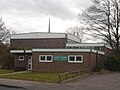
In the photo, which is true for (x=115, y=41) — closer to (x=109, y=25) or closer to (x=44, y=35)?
(x=109, y=25)

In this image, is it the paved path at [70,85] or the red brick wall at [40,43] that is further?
the red brick wall at [40,43]

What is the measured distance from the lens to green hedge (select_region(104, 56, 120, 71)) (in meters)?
42.0

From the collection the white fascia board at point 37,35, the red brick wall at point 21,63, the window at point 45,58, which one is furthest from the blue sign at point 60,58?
the white fascia board at point 37,35

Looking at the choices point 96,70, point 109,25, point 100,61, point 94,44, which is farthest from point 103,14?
point 96,70

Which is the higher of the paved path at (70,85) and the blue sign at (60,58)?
the blue sign at (60,58)

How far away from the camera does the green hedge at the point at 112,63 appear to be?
42.0 meters

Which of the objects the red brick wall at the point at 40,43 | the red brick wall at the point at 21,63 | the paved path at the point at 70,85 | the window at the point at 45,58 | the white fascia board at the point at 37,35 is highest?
the white fascia board at the point at 37,35

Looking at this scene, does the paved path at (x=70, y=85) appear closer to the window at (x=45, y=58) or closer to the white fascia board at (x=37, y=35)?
the window at (x=45, y=58)

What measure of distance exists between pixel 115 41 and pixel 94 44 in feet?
16.6

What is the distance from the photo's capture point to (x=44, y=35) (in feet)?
179

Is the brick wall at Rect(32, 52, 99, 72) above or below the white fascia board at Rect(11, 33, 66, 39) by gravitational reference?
below

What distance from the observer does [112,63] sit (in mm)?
42188

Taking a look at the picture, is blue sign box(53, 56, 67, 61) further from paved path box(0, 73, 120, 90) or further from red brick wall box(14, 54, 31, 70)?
paved path box(0, 73, 120, 90)

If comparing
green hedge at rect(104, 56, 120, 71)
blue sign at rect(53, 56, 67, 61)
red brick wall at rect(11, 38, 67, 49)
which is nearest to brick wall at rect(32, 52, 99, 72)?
blue sign at rect(53, 56, 67, 61)
